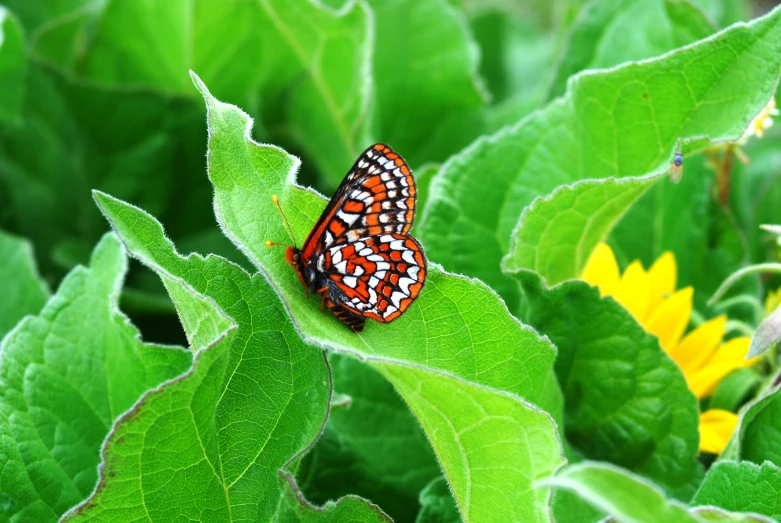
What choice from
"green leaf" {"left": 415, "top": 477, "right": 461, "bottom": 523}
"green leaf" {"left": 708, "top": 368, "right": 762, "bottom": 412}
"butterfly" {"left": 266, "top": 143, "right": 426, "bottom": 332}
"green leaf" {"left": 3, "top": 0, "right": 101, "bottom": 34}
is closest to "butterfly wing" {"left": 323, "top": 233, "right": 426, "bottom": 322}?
"butterfly" {"left": 266, "top": 143, "right": 426, "bottom": 332}

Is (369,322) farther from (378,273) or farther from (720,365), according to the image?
(720,365)

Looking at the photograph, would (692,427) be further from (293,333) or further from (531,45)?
(531,45)

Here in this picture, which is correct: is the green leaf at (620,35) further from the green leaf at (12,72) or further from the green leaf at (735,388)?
the green leaf at (12,72)

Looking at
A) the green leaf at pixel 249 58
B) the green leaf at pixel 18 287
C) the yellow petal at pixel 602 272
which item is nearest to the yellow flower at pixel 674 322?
the yellow petal at pixel 602 272

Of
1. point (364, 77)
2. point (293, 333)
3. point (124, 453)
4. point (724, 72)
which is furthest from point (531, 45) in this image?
point (124, 453)

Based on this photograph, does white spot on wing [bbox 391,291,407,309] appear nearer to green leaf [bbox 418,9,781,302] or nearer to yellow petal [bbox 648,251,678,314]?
green leaf [bbox 418,9,781,302]

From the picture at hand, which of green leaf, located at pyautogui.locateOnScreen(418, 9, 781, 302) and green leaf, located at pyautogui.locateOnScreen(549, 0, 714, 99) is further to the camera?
green leaf, located at pyautogui.locateOnScreen(549, 0, 714, 99)
